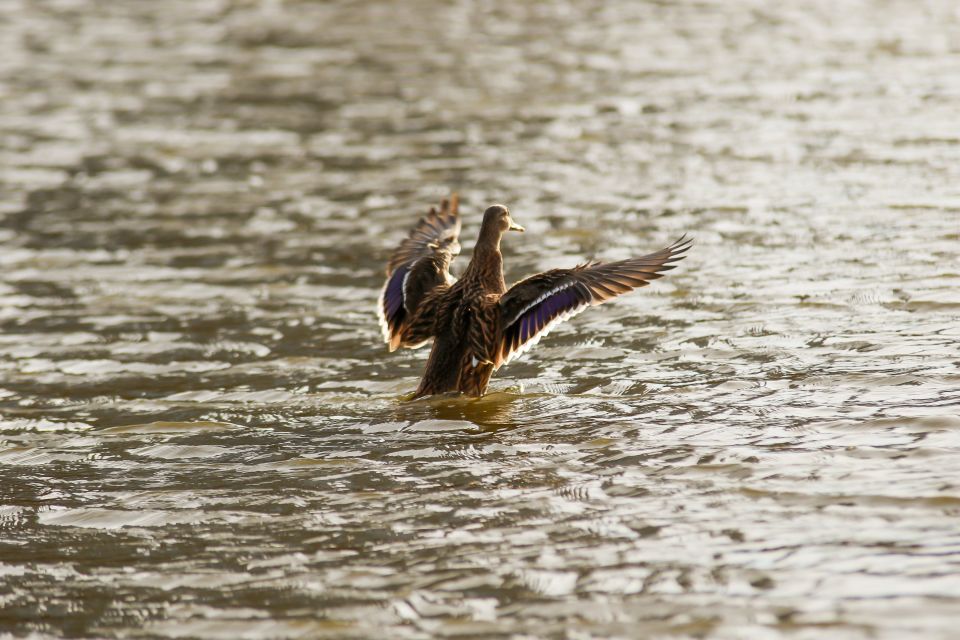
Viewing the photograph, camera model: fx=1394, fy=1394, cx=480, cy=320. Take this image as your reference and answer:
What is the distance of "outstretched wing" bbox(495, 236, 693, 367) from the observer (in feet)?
27.7

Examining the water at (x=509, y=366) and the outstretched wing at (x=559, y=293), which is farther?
the outstretched wing at (x=559, y=293)

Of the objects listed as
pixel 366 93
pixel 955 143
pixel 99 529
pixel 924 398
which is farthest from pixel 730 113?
pixel 99 529

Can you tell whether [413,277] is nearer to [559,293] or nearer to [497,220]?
[497,220]

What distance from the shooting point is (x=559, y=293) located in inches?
337

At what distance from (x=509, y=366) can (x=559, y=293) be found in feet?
4.20

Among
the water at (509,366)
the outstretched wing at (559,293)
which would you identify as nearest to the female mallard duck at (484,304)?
the outstretched wing at (559,293)

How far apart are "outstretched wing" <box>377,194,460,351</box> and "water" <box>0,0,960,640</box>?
427 mm

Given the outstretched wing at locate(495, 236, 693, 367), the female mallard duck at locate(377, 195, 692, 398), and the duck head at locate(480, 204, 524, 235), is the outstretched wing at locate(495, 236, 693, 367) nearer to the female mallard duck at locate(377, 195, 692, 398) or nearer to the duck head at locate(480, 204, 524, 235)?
the female mallard duck at locate(377, 195, 692, 398)

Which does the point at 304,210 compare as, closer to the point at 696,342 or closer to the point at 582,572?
the point at 696,342

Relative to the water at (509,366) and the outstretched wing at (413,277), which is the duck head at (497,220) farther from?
the water at (509,366)

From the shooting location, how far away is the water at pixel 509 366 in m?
5.90

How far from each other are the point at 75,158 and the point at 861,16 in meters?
11.7

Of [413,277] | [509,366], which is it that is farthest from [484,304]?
[509,366]

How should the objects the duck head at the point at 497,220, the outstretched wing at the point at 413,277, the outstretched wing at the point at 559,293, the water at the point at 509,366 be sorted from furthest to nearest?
the duck head at the point at 497,220 → the outstretched wing at the point at 413,277 → the outstretched wing at the point at 559,293 → the water at the point at 509,366
